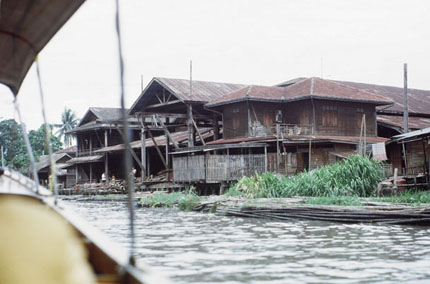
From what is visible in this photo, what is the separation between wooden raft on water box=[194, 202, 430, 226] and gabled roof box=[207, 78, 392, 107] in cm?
1129

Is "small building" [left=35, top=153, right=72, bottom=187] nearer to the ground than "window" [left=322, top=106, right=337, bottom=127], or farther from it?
nearer to the ground

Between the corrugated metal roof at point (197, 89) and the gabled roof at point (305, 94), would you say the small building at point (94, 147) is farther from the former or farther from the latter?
the gabled roof at point (305, 94)

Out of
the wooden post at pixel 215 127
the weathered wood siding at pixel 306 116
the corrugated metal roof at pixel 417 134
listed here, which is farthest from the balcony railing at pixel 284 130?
the corrugated metal roof at pixel 417 134

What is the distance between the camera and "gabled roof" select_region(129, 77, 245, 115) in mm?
26234

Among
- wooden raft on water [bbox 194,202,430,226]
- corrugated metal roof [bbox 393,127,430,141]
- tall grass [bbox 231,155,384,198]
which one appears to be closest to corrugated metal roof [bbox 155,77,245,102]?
tall grass [bbox 231,155,384,198]

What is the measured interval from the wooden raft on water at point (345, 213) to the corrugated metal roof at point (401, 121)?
1578 centimetres

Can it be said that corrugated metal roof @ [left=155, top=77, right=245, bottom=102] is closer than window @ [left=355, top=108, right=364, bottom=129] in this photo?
No

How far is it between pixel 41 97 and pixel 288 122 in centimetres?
2206

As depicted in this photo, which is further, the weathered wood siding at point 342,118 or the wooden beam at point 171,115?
the wooden beam at point 171,115

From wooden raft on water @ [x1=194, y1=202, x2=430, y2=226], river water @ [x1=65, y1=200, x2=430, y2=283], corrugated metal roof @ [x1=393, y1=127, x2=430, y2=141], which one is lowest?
river water @ [x1=65, y1=200, x2=430, y2=283]

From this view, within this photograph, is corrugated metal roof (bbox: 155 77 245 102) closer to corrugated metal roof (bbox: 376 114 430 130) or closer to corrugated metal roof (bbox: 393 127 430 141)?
corrugated metal roof (bbox: 376 114 430 130)

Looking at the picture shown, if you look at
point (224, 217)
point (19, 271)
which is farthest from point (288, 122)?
point (19, 271)

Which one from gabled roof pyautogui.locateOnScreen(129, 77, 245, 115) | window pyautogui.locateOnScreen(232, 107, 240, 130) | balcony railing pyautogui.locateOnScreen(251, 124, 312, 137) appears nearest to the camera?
balcony railing pyautogui.locateOnScreen(251, 124, 312, 137)

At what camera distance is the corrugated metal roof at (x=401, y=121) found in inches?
1066
